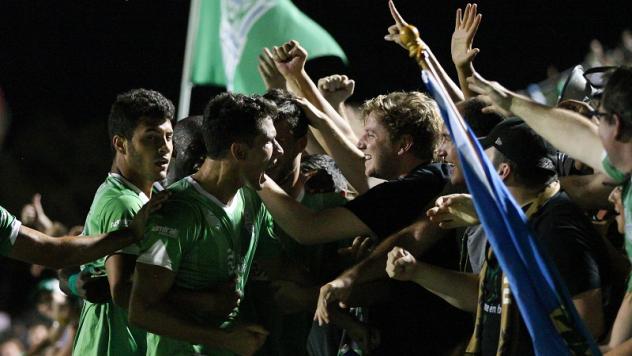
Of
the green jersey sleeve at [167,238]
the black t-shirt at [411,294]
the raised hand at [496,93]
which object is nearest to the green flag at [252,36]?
the black t-shirt at [411,294]

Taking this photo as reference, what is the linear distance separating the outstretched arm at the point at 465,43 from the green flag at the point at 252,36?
2.59 m

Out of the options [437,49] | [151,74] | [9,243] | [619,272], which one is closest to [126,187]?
[9,243]

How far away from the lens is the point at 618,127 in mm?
4004

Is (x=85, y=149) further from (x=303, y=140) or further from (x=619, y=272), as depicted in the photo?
A: (x=619, y=272)

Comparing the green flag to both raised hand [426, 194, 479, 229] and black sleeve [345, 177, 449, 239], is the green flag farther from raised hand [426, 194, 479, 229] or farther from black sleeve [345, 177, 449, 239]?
raised hand [426, 194, 479, 229]

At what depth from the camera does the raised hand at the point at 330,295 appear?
16.8 ft

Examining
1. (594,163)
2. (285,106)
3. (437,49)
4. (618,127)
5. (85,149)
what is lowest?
(85,149)

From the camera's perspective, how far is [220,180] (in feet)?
17.2

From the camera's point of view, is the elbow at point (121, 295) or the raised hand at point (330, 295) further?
the elbow at point (121, 295)

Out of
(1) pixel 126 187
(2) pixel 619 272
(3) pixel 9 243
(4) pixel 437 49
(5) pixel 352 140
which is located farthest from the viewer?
(4) pixel 437 49

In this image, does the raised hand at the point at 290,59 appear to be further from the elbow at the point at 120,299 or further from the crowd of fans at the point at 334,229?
the elbow at the point at 120,299

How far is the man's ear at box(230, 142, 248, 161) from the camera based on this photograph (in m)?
5.21

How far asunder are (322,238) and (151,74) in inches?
524

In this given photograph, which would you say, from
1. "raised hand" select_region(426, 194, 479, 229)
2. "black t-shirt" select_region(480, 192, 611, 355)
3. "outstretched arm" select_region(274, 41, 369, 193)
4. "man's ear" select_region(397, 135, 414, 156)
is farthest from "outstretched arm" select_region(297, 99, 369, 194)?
"black t-shirt" select_region(480, 192, 611, 355)
